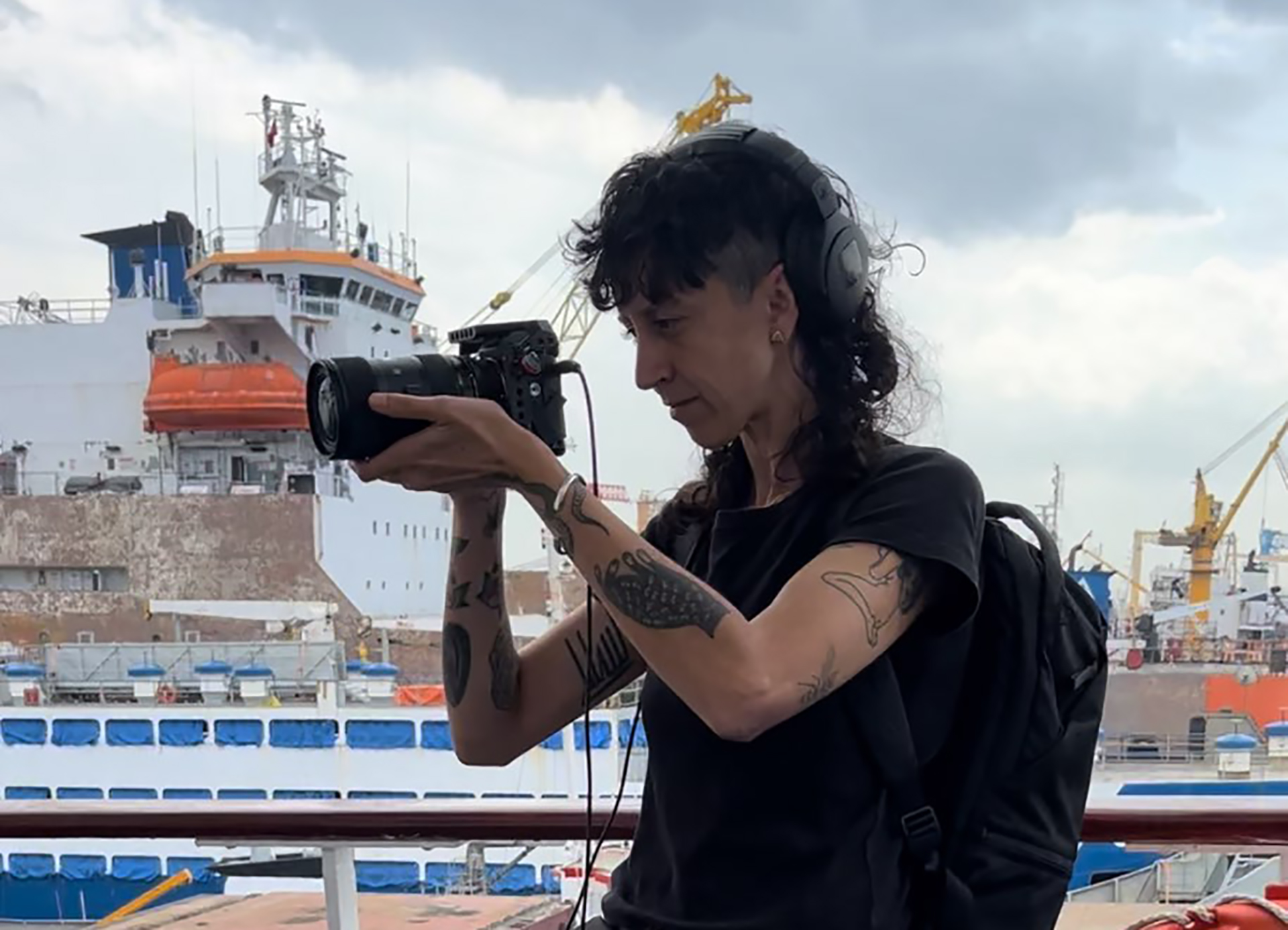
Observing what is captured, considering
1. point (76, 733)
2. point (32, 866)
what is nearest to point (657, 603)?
point (76, 733)

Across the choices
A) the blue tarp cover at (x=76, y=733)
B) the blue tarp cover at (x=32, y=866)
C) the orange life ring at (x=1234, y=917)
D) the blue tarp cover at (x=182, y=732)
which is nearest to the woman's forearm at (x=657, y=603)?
the orange life ring at (x=1234, y=917)

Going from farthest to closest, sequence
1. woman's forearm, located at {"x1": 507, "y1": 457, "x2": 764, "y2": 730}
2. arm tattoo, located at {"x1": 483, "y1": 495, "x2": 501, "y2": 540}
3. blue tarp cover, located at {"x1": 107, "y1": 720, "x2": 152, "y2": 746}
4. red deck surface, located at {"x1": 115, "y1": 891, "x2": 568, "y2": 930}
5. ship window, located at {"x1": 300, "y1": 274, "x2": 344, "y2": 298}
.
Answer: ship window, located at {"x1": 300, "y1": 274, "x2": 344, "y2": 298}, blue tarp cover, located at {"x1": 107, "y1": 720, "x2": 152, "y2": 746}, red deck surface, located at {"x1": 115, "y1": 891, "x2": 568, "y2": 930}, arm tattoo, located at {"x1": 483, "y1": 495, "x2": 501, "y2": 540}, woman's forearm, located at {"x1": 507, "y1": 457, "x2": 764, "y2": 730}

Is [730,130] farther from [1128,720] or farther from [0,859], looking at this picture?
[0,859]

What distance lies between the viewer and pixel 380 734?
918 centimetres

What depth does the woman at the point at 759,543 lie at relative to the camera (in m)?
0.65

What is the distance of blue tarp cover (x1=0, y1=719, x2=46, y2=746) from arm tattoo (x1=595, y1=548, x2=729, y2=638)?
426 inches

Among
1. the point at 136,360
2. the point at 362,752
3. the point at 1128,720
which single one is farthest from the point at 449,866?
the point at 136,360

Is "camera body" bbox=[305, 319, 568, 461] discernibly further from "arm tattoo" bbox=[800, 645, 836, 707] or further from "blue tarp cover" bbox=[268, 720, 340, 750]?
"blue tarp cover" bbox=[268, 720, 340, 750]

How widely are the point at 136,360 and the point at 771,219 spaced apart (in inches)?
529

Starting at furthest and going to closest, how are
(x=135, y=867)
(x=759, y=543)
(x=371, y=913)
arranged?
(x=135, y=867) → (x=371, y=913) → (x=759, y=543)

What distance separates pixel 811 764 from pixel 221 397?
465 inches

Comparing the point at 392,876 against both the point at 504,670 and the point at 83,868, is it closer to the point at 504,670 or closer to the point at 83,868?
the point at 83,868

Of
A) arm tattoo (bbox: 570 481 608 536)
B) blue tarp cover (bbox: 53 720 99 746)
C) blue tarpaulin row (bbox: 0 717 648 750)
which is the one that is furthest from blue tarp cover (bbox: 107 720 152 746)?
arm tattoo (bbox: 570 481 608 536)

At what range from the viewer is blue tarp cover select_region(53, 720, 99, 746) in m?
9.77
